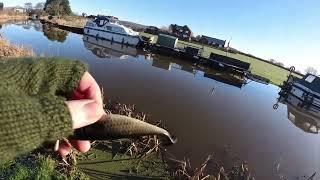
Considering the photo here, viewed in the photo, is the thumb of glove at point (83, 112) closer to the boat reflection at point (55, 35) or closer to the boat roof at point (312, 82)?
the boat roof at point (312, 82)

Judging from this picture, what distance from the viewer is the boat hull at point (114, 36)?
5491cm

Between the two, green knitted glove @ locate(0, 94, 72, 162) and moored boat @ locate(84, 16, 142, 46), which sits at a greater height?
green knitted glove @ locate(0, 94, 72, 162)

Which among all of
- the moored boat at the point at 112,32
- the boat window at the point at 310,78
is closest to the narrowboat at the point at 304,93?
the boat window at the point at 310,78

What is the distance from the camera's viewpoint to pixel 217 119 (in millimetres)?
22344

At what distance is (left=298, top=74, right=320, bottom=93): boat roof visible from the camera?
40.6 m

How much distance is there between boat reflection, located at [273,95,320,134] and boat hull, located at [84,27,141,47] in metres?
22.9

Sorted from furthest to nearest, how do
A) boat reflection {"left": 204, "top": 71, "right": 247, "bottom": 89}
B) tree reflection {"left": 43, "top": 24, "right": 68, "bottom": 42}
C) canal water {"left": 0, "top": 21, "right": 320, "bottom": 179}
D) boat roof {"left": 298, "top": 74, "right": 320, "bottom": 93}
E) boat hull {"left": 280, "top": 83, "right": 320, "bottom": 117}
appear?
tree reflection {"left": 43, "top": 24, "right": 68, "bottom": 42} < boat roof {"left": 298, "top": 74, "right": 320, "bottom": 93} < boat reflection {"left": 204, "top": 71, "right": 247, "bottom": 89} < boat hull {"left": 280, "top": 83, "right": 320, "bottom": 117} < canal water {"left": 0, "top": 21, "right": 320, "bottom": 179}

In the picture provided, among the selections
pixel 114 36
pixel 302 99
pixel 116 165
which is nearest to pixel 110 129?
pixel 116 165

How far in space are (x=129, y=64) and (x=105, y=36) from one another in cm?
2327

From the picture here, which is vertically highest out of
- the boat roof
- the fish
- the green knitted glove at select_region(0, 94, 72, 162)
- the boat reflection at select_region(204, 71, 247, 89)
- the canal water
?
the green knitted glove at select_region(0, 94, 72, 162)

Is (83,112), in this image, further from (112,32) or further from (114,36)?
(112,32)

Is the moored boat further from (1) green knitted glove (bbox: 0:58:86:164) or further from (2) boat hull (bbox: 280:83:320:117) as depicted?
(1) green knitted glove (bbox: 0:58:86:164)

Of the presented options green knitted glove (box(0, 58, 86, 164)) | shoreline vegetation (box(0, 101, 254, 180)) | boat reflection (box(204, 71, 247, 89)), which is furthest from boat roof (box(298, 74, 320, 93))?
green knitted glove (box(0, 58, 86, 164))

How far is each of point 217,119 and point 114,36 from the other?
37335mm
